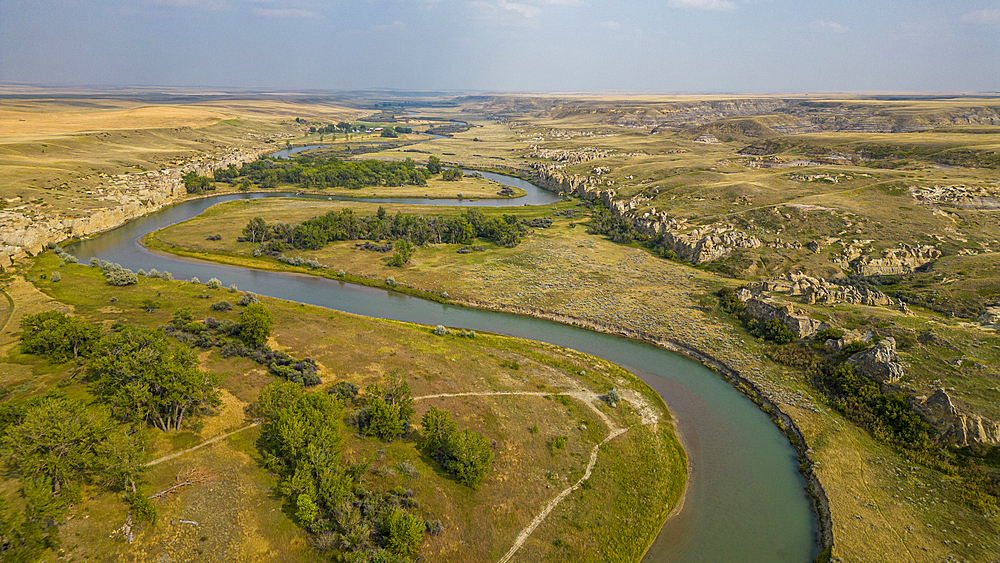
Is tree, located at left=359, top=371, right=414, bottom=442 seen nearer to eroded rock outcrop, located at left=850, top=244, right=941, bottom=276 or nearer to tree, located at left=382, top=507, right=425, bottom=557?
tree, located at left=382, top=507, right=425, bottom=557

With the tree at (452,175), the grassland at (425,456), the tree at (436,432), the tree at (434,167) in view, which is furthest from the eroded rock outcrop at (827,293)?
the tree at (434,167)

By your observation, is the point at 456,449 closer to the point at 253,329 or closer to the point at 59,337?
the point at 253,329

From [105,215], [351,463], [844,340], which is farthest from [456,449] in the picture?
[105,215]

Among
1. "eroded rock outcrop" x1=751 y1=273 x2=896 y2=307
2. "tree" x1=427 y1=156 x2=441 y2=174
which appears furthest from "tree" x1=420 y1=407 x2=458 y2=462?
"tree" x1=427 y1=156 x2=441 y2=174

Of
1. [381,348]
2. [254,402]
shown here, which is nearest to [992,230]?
[381,348]

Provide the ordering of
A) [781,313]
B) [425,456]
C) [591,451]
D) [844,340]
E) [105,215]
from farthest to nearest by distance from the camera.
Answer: [105,215] < [781,313] < [844,340] < [591,451] < [425,456]

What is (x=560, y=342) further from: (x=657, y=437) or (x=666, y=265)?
(x=666, y=265)
